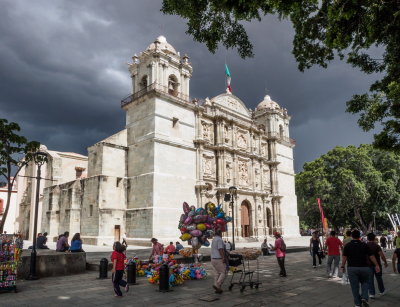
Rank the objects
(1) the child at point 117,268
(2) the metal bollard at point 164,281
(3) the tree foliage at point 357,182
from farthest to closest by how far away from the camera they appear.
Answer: (3) the tree foliage at point 357,182, (2) the metal bollard at point 164,281, (1) the child at point 117,268

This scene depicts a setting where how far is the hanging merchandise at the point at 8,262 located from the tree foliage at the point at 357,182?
35.5 m

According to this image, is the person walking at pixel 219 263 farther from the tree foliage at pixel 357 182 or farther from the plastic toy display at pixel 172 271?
the tree foliage at pixel 357 182

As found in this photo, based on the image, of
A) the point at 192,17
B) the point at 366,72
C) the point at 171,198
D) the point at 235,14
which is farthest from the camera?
the point at 171,198

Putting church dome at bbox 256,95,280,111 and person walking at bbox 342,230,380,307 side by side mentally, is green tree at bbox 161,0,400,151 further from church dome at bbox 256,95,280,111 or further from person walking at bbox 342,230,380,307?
church dome at bbox 256,95,280,111

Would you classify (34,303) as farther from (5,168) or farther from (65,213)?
(65,213)

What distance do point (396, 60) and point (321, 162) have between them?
32258 mm

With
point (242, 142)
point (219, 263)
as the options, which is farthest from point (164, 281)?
Result: point (242, 142)

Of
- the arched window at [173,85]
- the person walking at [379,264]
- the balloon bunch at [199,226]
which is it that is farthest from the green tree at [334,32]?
the arched window at [173,85]

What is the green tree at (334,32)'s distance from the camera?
796 centimetres

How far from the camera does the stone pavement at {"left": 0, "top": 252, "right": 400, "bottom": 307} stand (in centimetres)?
748

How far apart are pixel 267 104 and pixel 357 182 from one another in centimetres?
1568

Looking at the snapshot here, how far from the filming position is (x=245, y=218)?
113ft

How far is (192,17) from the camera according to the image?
9.05 m

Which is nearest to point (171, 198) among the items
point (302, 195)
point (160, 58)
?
point (160, 58)
